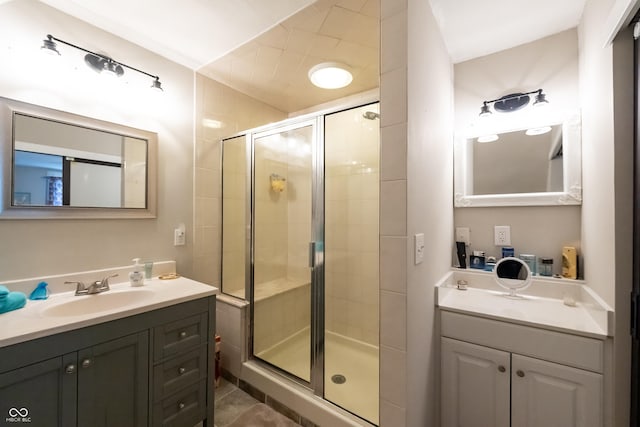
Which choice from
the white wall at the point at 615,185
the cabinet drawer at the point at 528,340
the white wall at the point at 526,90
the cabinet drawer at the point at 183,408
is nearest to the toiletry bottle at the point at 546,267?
the white wall at the point at 526,90

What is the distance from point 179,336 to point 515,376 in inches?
66.9

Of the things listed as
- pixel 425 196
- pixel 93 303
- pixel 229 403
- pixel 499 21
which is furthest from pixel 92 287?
pixel 499 21

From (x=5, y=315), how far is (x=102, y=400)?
1.84 ft

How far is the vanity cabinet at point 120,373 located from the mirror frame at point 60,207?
2.47ft

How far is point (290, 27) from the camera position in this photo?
152 cm

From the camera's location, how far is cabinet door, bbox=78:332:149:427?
3.43ft

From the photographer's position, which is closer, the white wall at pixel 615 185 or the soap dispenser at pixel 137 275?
the white wall at pixel 615 185

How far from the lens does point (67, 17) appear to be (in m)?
1.44

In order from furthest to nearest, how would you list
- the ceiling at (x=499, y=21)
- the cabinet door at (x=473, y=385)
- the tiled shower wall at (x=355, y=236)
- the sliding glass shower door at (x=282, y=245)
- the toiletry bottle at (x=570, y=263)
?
1. the tiled shower wall at (x=355, y=236)
2. the sliding glass shower door at (x=282, y=245)
3. the toiletry bottle at (x=570, y=263)
4. the ceiling at (x=499, y=21)
5. the cabinet door at (x=473, y=385)

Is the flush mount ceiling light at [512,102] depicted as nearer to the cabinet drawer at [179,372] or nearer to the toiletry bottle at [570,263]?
the toiletry bottle at [570,263]

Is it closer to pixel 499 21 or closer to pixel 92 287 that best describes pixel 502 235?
pixel 499 21

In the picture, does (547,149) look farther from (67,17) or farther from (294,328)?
(67,17)

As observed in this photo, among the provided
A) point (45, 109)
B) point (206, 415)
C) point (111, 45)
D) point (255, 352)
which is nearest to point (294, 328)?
point (255, 352)

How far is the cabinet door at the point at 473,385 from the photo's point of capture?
1238mm
